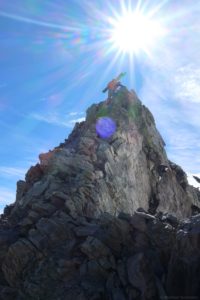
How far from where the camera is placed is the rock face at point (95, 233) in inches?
1169

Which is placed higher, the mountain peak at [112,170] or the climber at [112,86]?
the climber at [112,86]

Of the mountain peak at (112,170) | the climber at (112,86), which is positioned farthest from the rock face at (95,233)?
the climber at (112,86)

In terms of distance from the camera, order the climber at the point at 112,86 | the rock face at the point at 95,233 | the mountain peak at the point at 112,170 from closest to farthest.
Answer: the rock face at the point at 95,233 < the mountain peak at the point at 112,170 < the climber at the point at 112,86

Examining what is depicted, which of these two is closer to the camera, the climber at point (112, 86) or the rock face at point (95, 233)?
the rock face at point (95, 233)

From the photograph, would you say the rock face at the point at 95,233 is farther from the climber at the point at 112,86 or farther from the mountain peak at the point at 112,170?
the climber at the point at 112,86

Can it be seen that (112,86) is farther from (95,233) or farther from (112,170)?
(95,233)

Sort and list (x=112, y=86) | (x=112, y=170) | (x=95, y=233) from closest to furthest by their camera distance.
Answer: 1. (x=95, y=233)
2. (x=112, y=170)
3. (x=112, y=86)

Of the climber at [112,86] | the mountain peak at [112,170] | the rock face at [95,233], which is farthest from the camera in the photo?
the climber at [112,86]

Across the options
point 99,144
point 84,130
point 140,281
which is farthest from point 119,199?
point 140,281

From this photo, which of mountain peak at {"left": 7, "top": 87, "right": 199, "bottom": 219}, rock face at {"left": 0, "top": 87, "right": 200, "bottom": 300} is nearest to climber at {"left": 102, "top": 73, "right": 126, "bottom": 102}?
mountain peak at {"left": 7, "top": 87, "right": 199, "bottom": 219}

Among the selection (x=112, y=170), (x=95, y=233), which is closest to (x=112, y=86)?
(x=112, y=170)

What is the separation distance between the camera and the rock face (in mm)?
29703

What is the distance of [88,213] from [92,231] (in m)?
5.94

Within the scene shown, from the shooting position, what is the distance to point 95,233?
3697cm
